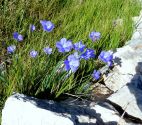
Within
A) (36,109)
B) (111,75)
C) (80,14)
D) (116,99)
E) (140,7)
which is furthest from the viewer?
(140,7)

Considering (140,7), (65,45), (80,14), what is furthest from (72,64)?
(140,7)

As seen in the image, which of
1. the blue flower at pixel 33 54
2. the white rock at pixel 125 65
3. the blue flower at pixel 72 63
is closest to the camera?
the blue flower at pixel 72 63

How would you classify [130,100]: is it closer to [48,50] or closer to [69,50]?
[69,50]

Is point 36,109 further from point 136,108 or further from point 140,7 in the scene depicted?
point 140,7

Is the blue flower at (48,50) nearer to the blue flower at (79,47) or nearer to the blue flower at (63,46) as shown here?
the blue flower at (63,46)

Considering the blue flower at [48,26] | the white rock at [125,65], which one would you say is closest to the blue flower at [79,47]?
the blue flower at [48,26]

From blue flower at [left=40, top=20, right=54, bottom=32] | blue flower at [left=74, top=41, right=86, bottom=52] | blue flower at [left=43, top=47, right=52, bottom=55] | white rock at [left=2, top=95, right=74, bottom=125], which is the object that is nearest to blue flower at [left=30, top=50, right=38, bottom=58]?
blue flower at [left=43, top=47, right=52, bottom=55]

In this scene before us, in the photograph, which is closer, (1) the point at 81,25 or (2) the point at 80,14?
(1) the point at 81,25

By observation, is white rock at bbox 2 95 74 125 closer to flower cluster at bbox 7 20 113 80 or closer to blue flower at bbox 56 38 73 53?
flower cluster at bbox 7 20 113 80
